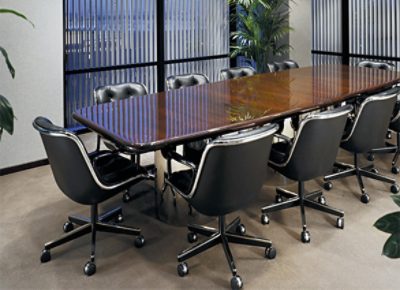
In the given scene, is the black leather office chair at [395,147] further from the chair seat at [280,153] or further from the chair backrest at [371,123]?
the chair seat at [280,153]

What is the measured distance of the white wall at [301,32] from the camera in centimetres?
711

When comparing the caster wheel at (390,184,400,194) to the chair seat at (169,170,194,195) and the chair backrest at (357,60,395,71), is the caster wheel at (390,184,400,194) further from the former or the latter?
the chair backrest at (357,60,395,71)

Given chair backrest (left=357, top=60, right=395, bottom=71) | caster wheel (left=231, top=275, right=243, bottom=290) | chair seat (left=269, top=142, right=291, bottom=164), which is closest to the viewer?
caster wheel (left=231, top=275, right=243, bottom=290)

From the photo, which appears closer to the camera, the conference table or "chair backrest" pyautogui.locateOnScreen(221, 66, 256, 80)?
the conference table

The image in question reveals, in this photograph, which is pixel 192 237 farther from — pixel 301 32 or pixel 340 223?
pixel 301 32

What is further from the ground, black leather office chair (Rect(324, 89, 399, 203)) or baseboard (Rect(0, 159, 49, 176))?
black leather office chair (Rect(324, 89, 399, 203))

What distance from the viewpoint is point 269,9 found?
21.8 ft

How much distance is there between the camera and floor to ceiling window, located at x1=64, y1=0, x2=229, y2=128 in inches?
221

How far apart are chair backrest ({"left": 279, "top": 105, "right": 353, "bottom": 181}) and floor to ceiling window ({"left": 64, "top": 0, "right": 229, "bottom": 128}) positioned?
3.44 metres


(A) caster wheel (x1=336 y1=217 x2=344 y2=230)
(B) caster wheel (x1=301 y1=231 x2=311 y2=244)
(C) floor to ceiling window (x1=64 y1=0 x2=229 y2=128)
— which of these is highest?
(C) floor to ceiling window (x1=64 y1=0 x2=229 y2=128)

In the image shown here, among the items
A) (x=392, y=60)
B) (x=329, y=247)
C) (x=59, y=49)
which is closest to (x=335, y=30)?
(x=392, y=60)

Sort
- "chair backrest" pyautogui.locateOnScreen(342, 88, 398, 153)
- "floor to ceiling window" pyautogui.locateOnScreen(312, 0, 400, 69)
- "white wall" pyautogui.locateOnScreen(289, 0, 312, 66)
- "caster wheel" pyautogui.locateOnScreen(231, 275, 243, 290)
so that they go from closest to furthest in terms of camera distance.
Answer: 1. "caster wheel" pyautogui.locateOnScreen(231, 275, 243, 290)
2. "chair backrest" pyautogui.locateOnScreen(342, 88, 398, 153)
3. "floor to ceiling window" pyautogui.locateOnScreen(312, 0, 400, 69)
4. "white wall" pyautogui.locateOnScreen(289, 0, 312, 66)

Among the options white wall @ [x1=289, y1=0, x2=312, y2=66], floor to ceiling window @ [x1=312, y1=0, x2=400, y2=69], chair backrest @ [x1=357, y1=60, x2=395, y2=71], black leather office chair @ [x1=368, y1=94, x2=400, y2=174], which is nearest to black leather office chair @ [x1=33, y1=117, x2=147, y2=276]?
black leather office chair @ [x1=368, y1=94, x2=400, y2=174]

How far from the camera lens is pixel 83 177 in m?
2.61
